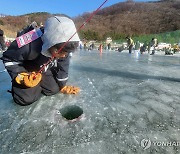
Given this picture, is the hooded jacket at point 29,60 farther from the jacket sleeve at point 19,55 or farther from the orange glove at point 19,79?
the orange glove at point 19,79

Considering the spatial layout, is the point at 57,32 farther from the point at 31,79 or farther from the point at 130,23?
the point at 130,23

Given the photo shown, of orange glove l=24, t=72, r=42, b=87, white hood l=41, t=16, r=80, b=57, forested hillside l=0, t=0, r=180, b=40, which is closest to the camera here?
white hood l=41, t=16, r=80, b=57

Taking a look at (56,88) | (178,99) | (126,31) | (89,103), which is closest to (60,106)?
(89,103)

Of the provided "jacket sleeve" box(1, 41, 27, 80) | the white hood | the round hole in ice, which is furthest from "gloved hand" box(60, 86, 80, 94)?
the white hood

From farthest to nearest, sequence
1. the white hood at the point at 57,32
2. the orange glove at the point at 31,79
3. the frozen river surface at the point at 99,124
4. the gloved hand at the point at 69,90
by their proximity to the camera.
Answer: the gloved hand at the point at 69,90 < the orange glove at the point at 31,79 < the white hood at the point at 57,32 < the frozen river surface at the point at 99,124

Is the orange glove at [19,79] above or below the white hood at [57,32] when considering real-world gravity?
below

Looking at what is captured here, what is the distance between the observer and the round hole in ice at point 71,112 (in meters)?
2.36

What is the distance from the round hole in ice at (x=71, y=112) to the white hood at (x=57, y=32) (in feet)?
1.92

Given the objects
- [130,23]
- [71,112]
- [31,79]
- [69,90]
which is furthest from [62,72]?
[130,23]

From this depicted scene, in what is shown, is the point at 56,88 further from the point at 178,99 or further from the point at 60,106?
the point at 178,99

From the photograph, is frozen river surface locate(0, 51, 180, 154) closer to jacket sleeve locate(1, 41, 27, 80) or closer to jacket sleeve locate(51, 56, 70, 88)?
jacket sleeve locate(51, 56, 70, 88)

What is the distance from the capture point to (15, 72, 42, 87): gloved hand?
258cm

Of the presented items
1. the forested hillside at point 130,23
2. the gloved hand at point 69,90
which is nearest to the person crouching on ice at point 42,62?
the gloved hand at point 69,90

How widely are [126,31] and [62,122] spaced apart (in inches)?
2165
